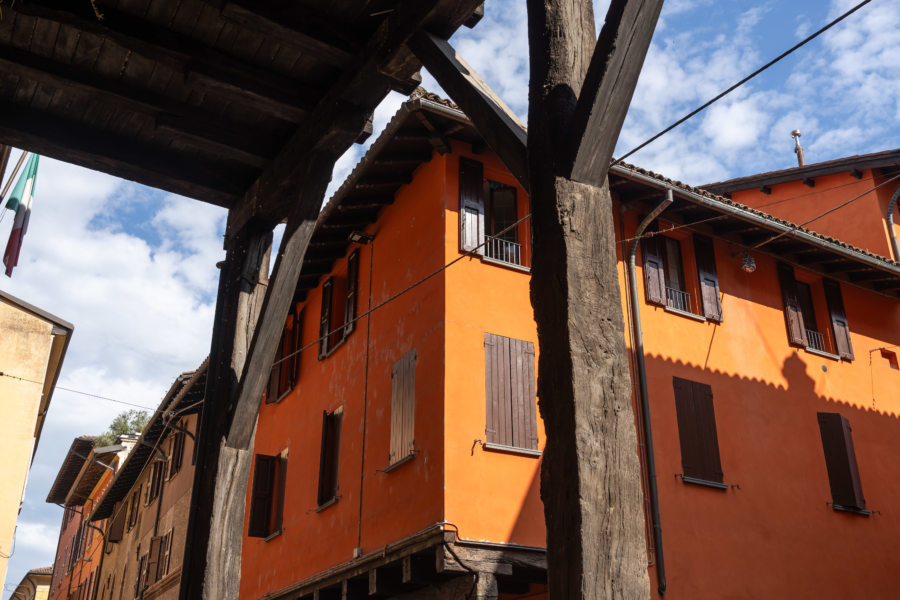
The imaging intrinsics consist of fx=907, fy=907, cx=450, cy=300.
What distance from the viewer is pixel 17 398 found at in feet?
54.2

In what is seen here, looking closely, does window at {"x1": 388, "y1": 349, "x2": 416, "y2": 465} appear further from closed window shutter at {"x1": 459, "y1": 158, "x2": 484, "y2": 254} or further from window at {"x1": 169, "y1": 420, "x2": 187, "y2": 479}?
window at {"x1": 169, "y1": 420, "x2": 187, "y2": 479}

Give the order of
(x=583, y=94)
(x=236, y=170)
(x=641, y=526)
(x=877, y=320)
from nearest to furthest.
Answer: (x=641, y=526) → (x=583, y=94) → (x=236, y=170) → (x=877, y=320)

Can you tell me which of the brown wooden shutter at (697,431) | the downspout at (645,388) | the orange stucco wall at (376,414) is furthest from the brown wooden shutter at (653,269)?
the orange stucco wall at (376,414)

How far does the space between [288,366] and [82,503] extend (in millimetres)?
24069

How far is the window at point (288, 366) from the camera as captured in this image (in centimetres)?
1667

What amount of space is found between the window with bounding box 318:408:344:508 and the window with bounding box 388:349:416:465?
→ 211 cm

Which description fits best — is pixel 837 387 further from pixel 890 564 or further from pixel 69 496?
pixel 69 496

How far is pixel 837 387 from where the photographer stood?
14742 millimetres

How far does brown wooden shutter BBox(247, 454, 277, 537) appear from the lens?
15.3m

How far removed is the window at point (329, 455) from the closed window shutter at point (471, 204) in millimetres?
3749

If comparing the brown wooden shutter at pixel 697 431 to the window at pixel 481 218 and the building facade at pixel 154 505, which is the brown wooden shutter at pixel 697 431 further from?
the building facade at pixel 154 505

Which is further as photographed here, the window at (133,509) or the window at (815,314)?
the window at (133,509)

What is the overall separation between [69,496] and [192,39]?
34309mm

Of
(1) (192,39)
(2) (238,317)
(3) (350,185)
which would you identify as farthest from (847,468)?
(1) (192,39)
